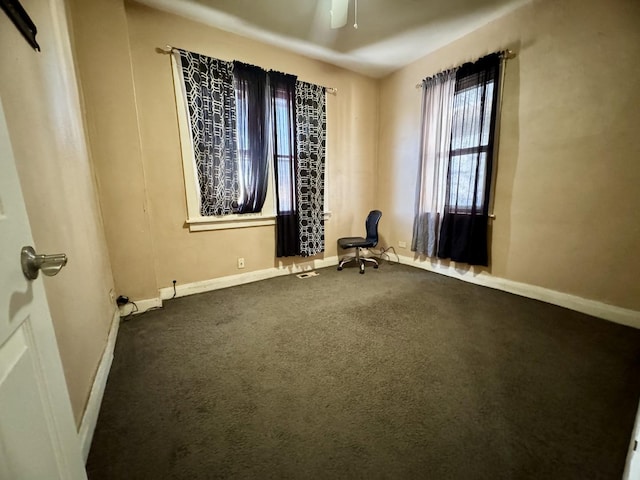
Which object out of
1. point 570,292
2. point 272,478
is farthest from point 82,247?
point 570,292

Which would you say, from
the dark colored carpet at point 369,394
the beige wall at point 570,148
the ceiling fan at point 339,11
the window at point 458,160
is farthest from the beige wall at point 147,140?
the beige wall at point 570,148

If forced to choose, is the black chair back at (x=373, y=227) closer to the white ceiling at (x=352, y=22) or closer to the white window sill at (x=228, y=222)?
the white window sill at (x=228, y=222)

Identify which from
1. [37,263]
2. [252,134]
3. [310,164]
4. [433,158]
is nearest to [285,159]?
[310,164]

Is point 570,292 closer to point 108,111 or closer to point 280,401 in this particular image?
point 280,401

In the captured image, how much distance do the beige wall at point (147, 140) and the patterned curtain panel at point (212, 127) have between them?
0.18 metres

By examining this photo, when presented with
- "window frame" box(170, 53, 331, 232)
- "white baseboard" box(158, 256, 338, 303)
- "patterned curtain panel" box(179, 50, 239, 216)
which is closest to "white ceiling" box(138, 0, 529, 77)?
"patterned curtain panel" box(179, 50, 239, 216)

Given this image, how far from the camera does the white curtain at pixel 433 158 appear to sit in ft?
10.3

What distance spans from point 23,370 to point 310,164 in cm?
317

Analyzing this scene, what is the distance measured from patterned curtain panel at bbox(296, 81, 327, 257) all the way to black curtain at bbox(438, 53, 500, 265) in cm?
163

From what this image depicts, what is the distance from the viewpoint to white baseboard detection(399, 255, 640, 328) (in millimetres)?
2134

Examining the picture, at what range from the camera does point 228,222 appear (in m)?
2.99

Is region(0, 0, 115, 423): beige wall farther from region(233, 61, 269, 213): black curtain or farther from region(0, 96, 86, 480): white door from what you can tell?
region(233, 61, 269, 213): black curtain

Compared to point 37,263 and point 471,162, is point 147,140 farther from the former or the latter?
point 471,162

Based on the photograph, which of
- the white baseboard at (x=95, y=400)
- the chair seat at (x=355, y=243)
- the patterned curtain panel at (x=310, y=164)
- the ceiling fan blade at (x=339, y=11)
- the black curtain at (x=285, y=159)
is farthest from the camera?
the chair seat at (x=355, y=243)
